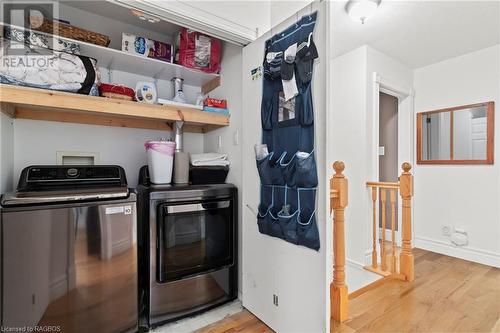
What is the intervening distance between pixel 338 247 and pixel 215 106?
60.0 inches

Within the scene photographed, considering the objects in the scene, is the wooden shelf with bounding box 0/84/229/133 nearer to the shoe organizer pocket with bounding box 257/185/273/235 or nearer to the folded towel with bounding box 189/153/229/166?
the folded towel with bounding box 189/153/229/166

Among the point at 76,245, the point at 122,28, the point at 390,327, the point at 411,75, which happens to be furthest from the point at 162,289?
the point at 411,75

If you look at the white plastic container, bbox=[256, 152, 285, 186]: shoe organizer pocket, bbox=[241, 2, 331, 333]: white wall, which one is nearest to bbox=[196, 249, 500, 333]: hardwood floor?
bbox=[241, 2, 331, 333]: white wall

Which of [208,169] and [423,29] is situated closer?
[208,169]

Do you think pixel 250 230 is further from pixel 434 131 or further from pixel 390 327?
pixel 434 131

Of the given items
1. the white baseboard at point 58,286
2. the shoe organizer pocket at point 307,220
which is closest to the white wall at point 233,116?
the shoe organizer pocket at point 307,220

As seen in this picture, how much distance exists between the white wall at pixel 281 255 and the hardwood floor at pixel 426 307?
0.23m

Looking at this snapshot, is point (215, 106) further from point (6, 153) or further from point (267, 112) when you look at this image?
point (6, 153)

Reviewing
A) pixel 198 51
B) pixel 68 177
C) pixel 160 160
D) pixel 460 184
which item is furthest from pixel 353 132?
pixel 68 177

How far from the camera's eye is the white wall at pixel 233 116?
1.99 m

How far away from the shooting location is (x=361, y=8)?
2.07 m

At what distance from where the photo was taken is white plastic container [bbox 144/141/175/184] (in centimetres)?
184

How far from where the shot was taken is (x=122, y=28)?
2.13m

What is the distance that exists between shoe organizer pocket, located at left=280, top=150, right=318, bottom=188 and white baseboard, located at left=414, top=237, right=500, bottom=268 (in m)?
2.94
